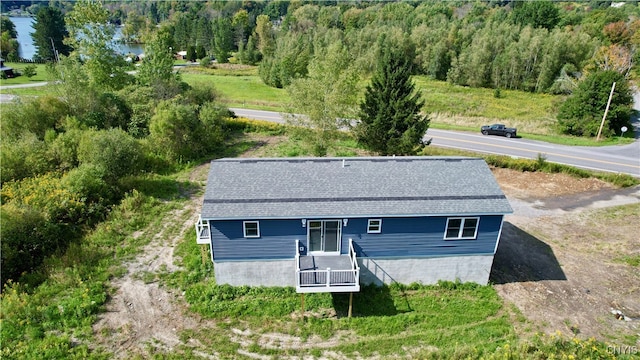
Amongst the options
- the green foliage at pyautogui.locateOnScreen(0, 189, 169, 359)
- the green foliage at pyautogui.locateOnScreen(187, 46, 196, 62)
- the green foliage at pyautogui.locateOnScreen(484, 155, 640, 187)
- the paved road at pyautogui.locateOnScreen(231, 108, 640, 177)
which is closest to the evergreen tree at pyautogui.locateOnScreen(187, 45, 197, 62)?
the green foliage at pyautogui.locateOnScreen(187, 46, 196, 62)

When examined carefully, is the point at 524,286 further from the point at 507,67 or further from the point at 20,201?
the point at 507,67

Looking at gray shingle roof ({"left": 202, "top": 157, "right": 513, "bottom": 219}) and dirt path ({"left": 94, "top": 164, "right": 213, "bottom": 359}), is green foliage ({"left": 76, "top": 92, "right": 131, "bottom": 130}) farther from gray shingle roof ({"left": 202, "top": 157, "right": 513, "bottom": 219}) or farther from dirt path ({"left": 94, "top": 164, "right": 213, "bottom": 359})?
gray shingle roof ({"left": 202, "top": 157, "right": 513, "bottom": 219})

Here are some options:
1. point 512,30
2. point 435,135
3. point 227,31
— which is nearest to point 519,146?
point 435,135

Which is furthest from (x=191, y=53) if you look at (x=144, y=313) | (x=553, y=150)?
(x=144, y=313)

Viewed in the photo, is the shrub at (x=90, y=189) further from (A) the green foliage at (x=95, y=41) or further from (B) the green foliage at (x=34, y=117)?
(A) the green foliage at (x=95, y=41)

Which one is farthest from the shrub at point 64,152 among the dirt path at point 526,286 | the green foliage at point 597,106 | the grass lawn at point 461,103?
the green foliage at point 597,106

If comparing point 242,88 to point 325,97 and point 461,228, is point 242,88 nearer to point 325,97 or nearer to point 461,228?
point 325,97
